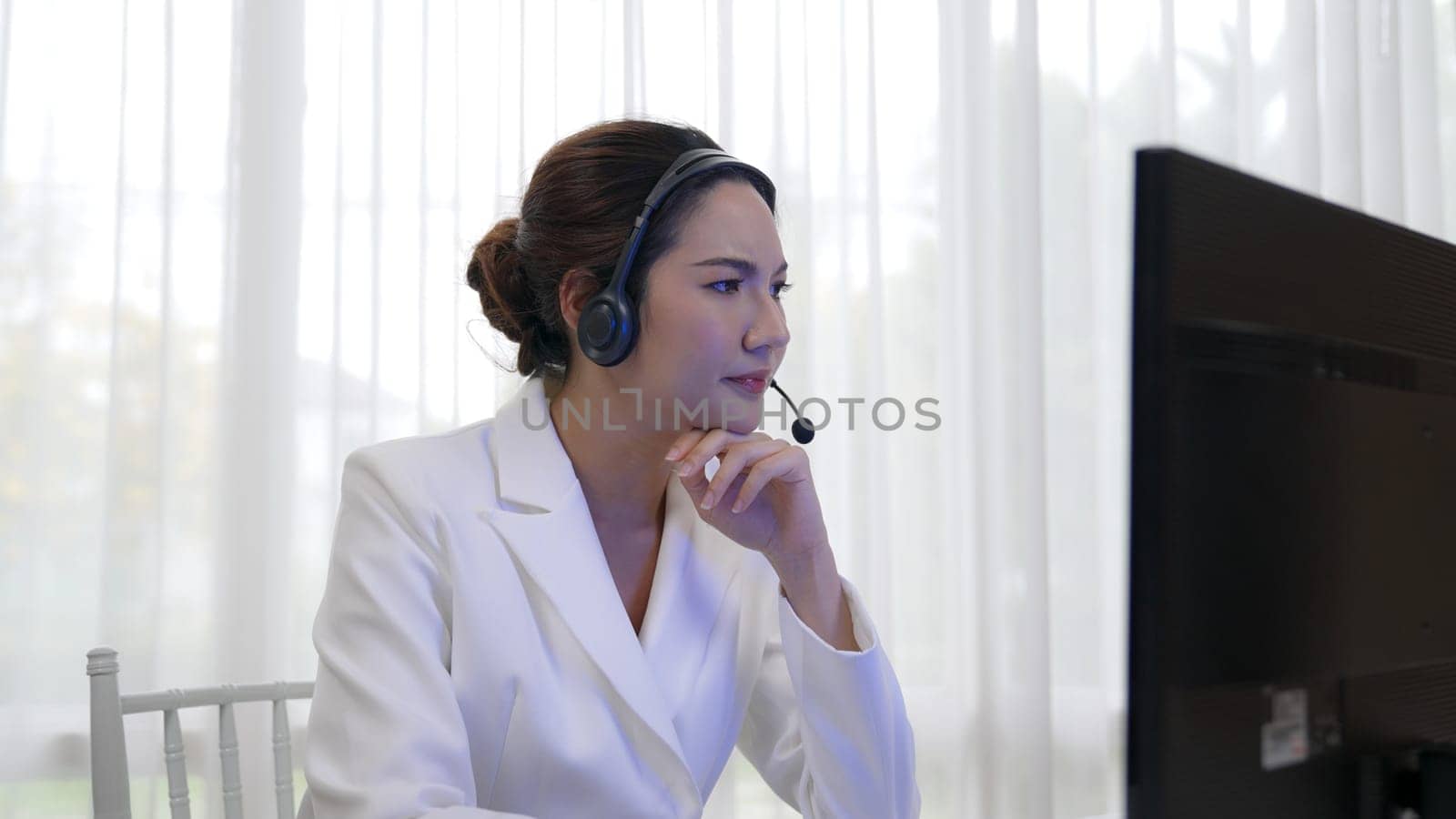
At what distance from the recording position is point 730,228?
1.29 meters

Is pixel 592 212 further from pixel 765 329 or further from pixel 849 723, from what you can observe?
pixel 849 723

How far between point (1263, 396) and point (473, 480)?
Result: 0.86 m

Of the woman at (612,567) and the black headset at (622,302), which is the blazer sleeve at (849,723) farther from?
the black headset at (622,302)

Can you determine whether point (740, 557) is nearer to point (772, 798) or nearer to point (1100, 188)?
point (772, 798)

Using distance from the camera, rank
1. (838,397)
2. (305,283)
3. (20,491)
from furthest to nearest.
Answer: (838,397) < (305,283) < (20,491)

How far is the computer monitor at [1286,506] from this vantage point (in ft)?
1.69

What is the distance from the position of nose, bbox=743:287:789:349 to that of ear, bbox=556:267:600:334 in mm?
199

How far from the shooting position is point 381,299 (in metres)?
2.17

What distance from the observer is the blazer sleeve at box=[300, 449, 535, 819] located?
38.9 inches

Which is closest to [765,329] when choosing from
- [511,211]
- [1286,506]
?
[1286,506]

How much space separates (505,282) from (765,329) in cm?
36

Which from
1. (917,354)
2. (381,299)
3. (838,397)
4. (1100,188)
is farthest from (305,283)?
(1100,188)

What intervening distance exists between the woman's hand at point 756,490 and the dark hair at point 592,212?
19 cm

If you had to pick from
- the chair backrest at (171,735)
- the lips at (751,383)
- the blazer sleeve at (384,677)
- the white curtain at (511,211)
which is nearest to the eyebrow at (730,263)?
the lips at (751,383)
